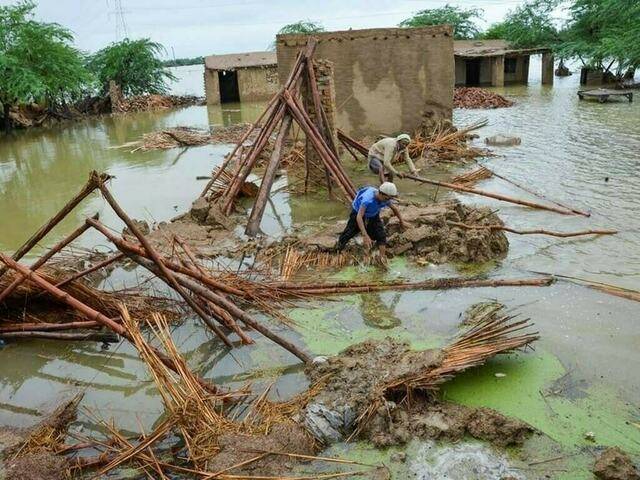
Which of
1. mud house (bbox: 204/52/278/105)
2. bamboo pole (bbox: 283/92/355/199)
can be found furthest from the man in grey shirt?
mud house (bbox: 204/52/278/105)

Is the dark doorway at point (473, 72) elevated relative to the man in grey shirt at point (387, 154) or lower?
elevated

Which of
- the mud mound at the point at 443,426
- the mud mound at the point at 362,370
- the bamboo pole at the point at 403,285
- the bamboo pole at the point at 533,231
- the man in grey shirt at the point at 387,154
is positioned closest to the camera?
the mud mound at the point at 443,426

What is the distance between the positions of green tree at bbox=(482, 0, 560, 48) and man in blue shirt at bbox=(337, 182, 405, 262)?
29.2 metres

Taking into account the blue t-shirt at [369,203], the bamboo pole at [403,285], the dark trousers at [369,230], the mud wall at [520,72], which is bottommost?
the bamboo pole at [403,285]

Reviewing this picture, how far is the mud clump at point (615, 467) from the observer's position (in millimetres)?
3482

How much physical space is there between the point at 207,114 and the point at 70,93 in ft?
22.5

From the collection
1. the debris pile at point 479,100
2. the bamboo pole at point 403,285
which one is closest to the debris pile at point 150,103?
the debris pile at point 479,100

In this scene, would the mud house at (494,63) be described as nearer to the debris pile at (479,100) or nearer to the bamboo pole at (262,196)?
the debris pile at (479,100)

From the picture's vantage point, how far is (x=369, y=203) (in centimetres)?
675

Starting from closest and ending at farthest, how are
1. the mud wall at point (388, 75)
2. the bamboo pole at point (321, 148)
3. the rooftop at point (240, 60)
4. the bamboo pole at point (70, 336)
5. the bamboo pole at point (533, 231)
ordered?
the bamboo pole at point (70, 336) → the bamboo pole at point (533, 231) → the bamboo pole at point (321, 148) → the mud wall at point (388, 75) → the rooftop at point (240, 60)

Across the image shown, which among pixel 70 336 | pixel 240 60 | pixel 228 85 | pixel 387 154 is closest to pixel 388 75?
pixel 387 154

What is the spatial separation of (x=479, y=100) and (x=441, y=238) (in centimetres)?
1831

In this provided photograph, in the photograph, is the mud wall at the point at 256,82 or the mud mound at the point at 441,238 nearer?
the mud mound at the point at 441,238

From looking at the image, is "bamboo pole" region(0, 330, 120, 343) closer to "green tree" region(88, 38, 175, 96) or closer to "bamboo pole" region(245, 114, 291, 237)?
"bamboo pole" region(245, 114, 291, 237)
